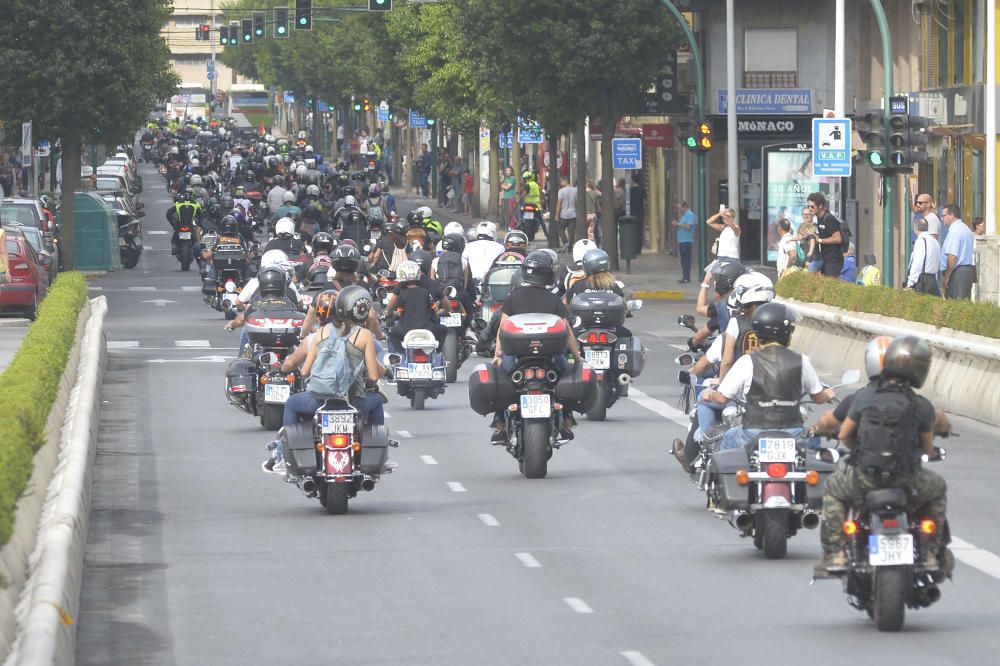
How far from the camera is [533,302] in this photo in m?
17.2

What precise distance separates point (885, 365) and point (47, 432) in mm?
5794

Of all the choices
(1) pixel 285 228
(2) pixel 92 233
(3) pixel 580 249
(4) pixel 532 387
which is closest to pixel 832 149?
(1) pixel 285 228

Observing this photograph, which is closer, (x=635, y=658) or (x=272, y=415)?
(x=635, y=658)

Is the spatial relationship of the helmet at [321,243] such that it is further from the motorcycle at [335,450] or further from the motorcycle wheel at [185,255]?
the motorcycle wheel at [185,255]

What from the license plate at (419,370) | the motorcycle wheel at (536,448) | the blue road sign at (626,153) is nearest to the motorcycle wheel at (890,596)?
the motorcycle wheel at (536,448)

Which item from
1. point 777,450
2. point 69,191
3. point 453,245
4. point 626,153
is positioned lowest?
point 777,450

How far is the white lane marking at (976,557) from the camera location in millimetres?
12680

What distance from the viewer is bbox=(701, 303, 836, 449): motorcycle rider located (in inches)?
490

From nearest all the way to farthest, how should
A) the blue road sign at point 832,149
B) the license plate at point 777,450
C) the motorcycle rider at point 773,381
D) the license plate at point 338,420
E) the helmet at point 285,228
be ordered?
the license plate at point 777,450 → the motorcycle rider at point 773,381 → the license plate at point 338,420 → the helmet at point 285,228 → the blue road sign at point 832,149

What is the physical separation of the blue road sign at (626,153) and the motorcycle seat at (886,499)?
3445 centimetres

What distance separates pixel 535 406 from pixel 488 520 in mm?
1953

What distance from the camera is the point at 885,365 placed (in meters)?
10.5

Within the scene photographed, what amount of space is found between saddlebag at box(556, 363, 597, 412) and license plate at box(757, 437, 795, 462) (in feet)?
14.8

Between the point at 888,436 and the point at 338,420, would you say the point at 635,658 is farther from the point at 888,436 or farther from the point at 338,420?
the point at 338,420
